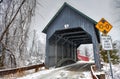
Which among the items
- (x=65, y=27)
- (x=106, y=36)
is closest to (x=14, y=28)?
(x=65, y=27)

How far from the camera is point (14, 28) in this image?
518 inches

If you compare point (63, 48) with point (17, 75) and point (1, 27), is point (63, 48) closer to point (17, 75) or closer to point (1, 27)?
point (1, 27)

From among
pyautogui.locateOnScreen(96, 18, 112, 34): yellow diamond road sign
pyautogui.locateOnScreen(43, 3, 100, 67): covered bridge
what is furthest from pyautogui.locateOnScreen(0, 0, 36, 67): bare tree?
pyautogui.locateOnScreen(96, 18, 112, 34): yellow diamond road sign

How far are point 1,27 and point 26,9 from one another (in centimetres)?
285

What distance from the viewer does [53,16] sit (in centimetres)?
1335

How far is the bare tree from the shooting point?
36.6 ft

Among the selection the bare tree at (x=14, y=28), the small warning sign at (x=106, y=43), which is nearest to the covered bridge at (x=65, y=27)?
the bare tree at (x=14, y=28)

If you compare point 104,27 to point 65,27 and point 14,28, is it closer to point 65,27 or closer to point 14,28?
point 65,27

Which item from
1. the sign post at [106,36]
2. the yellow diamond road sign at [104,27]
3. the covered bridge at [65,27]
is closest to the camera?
the sign post at [106,36]

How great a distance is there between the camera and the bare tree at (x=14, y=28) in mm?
11141

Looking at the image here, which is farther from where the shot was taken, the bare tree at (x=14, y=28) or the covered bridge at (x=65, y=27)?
the covered bridge at (x=65, y=27)

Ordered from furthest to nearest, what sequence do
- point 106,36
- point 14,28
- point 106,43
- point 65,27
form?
point 14,28 < point 65,27 < point 106,36 < point 106,43

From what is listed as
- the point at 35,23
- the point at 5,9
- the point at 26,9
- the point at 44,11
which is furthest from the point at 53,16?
the point at 5,9

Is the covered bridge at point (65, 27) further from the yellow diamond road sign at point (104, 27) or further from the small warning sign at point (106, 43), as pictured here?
the small warning sign at point (106, 43)
